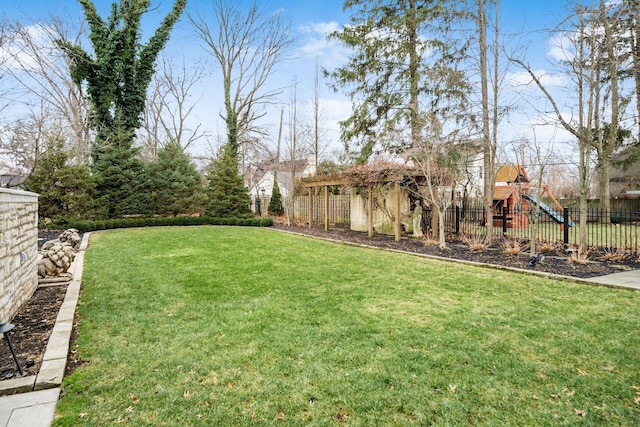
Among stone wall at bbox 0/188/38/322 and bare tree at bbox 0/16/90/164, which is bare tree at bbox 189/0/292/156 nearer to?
bare tree at bbox 0/16/90/164

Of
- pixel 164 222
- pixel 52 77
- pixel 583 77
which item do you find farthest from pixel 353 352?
pixel 52 77

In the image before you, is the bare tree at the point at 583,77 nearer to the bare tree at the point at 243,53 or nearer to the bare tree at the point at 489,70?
the bare tree at the point at 489,70

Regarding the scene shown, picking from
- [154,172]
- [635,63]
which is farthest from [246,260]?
[154,172]

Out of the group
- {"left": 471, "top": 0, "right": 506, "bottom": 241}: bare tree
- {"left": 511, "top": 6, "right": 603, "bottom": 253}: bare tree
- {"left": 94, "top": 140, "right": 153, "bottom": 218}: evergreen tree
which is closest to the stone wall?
{"left": 511, "top": 6, "right": 603, "bottom": 253}: bare tree

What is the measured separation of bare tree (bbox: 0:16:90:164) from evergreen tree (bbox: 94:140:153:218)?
2936mm

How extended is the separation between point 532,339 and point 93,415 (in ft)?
11.1

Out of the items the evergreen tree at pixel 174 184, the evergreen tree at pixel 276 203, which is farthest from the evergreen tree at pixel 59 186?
the evergreen tree at pixel 276 203

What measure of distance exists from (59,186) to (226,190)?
21.4 ft

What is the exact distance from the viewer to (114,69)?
15969 millimetres

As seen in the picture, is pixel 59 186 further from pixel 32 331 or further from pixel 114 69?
pixel 32 331

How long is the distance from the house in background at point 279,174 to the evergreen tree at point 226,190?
4.00 feet

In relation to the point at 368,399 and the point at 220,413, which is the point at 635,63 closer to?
the point at 368,399

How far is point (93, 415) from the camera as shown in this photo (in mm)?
2082

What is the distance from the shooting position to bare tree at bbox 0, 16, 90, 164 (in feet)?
56.3
